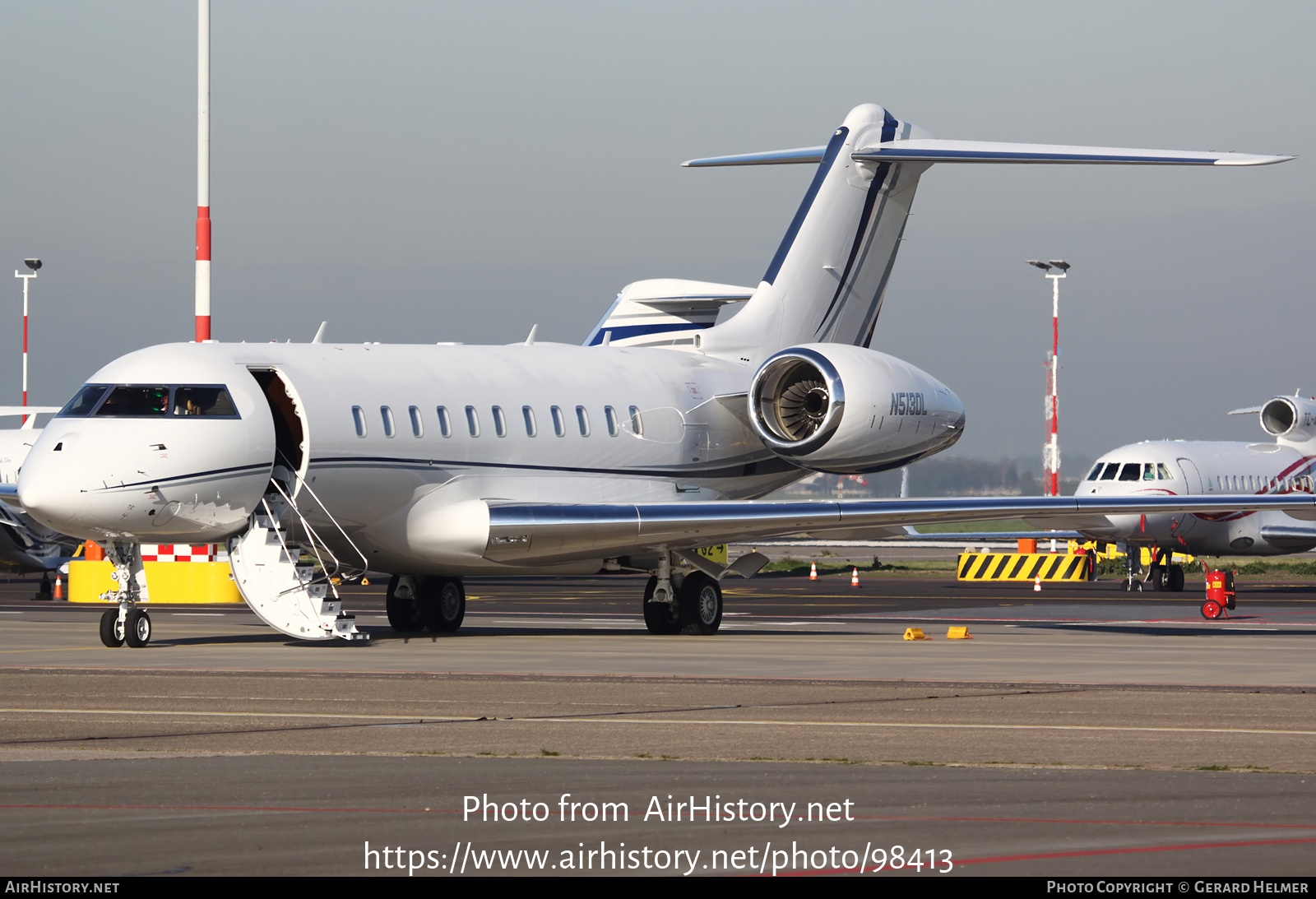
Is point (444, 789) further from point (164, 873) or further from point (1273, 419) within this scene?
point (1273, 419)

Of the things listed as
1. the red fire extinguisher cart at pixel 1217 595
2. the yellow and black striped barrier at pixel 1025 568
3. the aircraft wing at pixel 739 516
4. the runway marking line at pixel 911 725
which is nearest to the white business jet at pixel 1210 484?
the yellow and black striped barrier at pixel 1025 568

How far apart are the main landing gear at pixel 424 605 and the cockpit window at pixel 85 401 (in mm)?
5662

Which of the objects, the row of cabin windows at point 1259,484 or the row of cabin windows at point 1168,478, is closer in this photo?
the row of cabin windows at point 1168,478

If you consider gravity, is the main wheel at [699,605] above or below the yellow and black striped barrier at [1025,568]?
above

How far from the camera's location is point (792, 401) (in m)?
27.5

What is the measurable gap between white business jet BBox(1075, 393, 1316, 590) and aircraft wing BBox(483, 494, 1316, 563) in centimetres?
1989

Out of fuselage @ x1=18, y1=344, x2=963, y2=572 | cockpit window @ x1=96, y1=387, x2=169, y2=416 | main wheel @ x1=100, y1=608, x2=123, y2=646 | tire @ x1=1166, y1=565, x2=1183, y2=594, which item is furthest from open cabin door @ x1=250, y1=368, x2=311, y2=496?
tire @ x1=1166, y1=565, x2=1183, y2=594

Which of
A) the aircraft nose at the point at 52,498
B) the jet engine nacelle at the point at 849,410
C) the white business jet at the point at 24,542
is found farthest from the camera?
the white business jet at the point at 24,542

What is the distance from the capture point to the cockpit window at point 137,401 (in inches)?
859

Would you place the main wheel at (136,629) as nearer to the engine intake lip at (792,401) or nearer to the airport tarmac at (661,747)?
the airport tarmac at (661,747)

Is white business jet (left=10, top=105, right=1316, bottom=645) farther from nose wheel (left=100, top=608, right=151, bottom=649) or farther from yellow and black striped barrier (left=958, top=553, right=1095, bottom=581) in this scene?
yellow and black striped barrier (left=958, top=553, right=1095, bottom=581)

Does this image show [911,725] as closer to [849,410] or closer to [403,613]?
[849,410]
